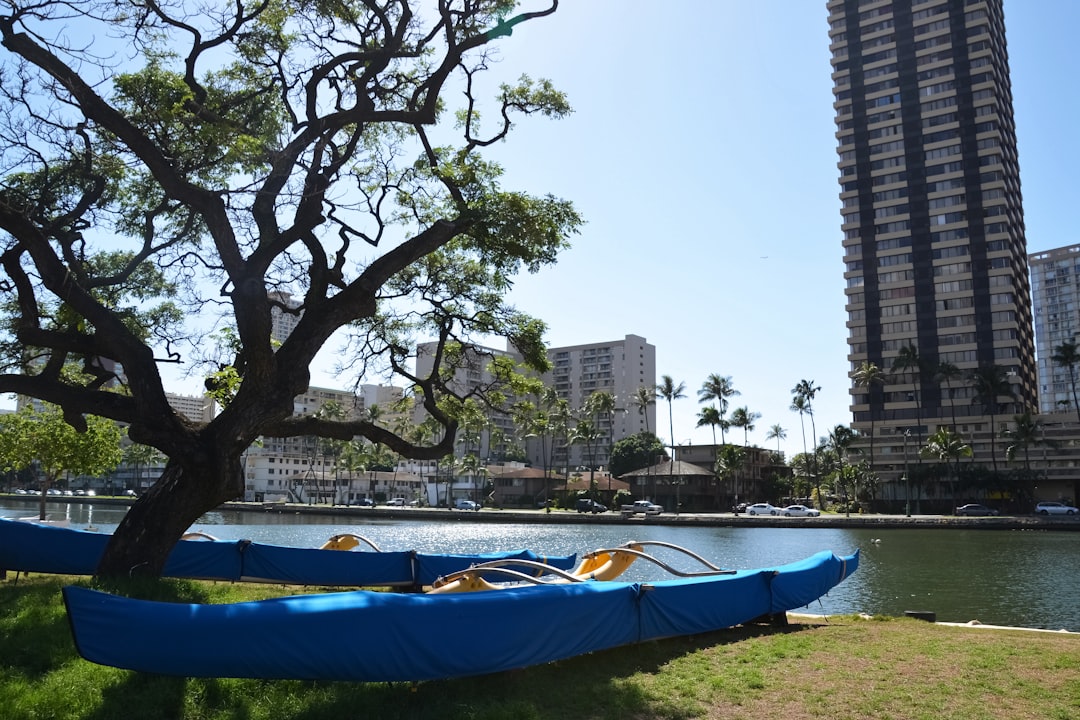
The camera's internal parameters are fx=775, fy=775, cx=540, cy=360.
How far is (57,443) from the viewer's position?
27.6 metres

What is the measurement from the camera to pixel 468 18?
13109 mm

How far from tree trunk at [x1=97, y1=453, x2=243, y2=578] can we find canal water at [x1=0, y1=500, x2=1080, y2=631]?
12.4 m

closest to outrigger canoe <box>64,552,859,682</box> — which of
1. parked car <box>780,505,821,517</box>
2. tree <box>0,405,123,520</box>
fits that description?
tree <box>0,405,123,520</box>

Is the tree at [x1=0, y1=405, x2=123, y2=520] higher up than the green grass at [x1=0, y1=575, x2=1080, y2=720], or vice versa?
the tree at [x1=0, y1=405, x2=123, y2=520]

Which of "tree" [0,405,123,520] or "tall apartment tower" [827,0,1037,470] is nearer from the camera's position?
"tree" [0,405,123,520]

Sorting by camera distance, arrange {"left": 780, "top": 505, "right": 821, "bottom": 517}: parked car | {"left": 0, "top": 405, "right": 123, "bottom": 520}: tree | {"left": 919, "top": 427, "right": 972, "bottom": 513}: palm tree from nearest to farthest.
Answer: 1. {"left": 0, "top": 405, "right": 123, "bottom": 520}: tree
2. {"left": 780, "top": 505, "right": 821, "bottom": 517}: parked car
3. {"left": 919, "top": 427, "right": 972, "bottom": 513}: palm tree

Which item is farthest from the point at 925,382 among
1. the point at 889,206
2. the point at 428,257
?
the point at 428,257

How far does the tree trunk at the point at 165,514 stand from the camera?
10.3 m

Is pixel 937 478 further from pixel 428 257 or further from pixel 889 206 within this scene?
pixel 428 257

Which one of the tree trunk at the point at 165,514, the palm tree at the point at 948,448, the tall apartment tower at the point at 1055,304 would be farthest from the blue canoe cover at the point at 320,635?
the tall apartment tower at the point at 1055,304

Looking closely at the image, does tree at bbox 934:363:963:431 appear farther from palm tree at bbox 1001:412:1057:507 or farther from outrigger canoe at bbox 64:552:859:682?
outrigger canoe at bbox 64:552:859:682

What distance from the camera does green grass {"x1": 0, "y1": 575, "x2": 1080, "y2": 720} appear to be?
655 cm

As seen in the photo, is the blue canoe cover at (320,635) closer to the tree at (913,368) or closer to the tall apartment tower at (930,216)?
the tree at (913,368)

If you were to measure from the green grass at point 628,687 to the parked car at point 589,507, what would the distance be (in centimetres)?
7460
